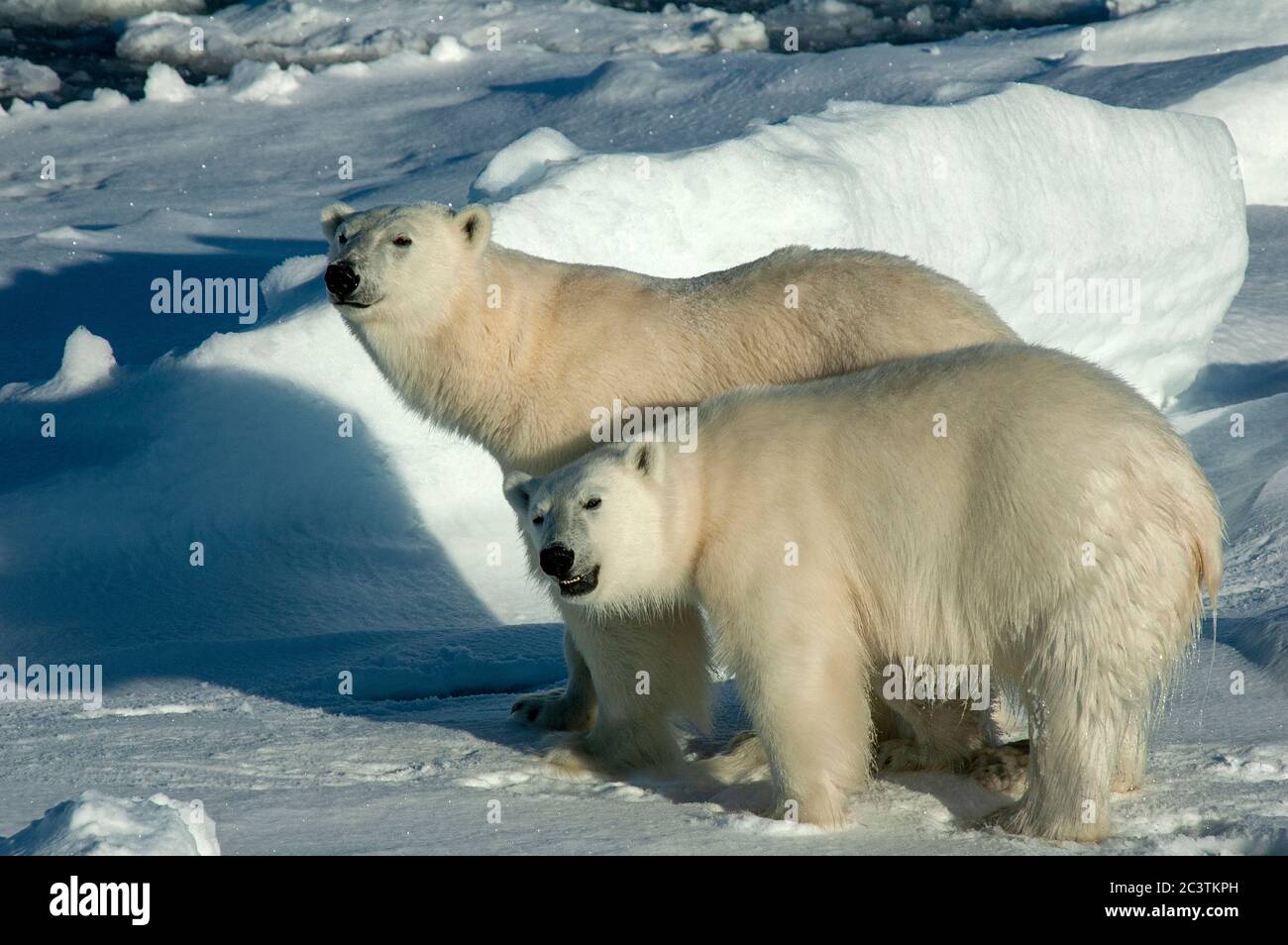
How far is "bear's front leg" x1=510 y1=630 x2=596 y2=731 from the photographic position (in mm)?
4645

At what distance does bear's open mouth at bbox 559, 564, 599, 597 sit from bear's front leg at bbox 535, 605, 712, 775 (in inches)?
15.6

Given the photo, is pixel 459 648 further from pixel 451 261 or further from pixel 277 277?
pixel 277 277

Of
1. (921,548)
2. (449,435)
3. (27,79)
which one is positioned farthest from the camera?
(27,79)

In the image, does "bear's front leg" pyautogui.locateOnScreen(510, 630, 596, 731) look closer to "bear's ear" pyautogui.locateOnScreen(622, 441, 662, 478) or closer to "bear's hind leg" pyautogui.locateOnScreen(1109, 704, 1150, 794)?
"bear's ear" pyautogui.locateOnScreen(622, 441, 662, 478)

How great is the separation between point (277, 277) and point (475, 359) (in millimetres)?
3949

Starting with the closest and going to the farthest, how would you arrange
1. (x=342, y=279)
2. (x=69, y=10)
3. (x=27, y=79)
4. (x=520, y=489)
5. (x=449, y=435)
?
(x=520, y=489) < (x=342, y=279) < (x=449, y=435) < (x=27, y=79) < (x=69, y=10)

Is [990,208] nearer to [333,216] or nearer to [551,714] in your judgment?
[333,216]

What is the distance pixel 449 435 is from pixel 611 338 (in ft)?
6.29

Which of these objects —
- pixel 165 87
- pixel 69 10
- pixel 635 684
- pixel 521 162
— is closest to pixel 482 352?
pixel 635 684

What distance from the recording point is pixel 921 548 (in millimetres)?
3609

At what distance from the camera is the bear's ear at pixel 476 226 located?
4332 millimetres

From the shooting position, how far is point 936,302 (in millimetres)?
4305

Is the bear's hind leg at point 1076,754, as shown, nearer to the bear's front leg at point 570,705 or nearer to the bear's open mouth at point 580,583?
the bear's open mouth at point 580,583

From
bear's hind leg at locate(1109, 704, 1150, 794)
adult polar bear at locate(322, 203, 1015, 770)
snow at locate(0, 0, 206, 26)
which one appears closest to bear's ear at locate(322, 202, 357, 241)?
adult polar bear at locate(322, 203, 1015, 770)
